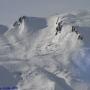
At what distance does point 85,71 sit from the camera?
196 m

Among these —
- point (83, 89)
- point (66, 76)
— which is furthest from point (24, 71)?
point (83, 89)

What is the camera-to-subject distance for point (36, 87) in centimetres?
18012

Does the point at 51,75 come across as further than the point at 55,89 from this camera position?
Yes

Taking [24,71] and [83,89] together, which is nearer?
[83,89]

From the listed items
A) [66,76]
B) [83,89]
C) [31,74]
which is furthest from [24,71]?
[83,89]

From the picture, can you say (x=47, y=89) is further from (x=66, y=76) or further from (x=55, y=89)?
(x=66, y=76)

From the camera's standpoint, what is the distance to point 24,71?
198375 mm

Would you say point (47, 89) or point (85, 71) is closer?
point (47, 89)

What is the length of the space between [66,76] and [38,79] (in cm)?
1064

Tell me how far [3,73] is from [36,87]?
22022 mm

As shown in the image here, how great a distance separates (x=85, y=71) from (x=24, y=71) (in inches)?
945

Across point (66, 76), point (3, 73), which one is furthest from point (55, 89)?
point (3, 73)

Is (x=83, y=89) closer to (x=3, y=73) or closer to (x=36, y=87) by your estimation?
(x=36, y=87)

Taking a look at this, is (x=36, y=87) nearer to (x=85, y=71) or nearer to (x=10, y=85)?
(x=10, y=85)
